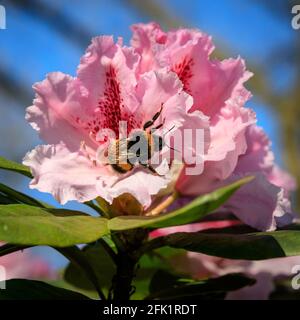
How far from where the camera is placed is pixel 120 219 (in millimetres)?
716

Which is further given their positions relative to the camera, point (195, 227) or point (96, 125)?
point (195, 227)

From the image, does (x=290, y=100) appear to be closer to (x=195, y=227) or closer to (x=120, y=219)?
(x=195, y=227)

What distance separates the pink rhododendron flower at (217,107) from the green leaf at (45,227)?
6.6 inches

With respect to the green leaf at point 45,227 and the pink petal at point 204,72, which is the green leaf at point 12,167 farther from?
the pink petal at point 204,72

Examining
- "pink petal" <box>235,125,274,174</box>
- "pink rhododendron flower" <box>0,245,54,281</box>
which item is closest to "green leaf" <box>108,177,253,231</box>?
"pink petal" <box>235,125,274,174</box>

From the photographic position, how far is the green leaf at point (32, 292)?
800 millimetres

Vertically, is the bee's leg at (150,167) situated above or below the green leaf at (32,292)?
above

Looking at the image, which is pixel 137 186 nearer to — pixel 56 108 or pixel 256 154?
pixel 56 108

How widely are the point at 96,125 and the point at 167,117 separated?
11 centimetres

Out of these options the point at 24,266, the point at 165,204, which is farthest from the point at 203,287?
the point at 24,266

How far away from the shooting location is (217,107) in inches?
34.2

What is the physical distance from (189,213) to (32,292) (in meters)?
0.28

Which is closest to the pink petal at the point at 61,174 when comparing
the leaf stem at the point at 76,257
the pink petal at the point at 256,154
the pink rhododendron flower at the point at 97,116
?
the pink rhododendron flower at the point at 97,116
